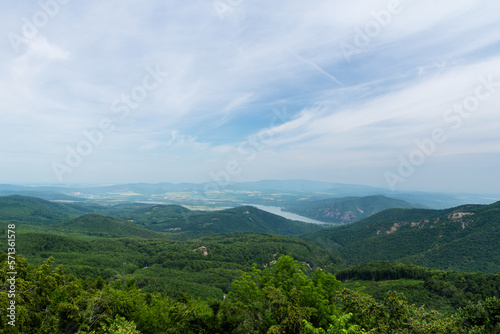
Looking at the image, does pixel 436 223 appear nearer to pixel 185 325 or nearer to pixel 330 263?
pixel 330 263

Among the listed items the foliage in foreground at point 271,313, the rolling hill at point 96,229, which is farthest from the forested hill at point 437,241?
the rolling hill at point 96,229

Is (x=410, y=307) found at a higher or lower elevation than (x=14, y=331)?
higher

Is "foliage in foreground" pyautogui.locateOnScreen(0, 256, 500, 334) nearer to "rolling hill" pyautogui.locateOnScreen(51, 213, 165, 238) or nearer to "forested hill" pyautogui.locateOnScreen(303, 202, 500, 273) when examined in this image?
"forested hill" pyautogui.locateOnScreen(303, 202, 500, 273)

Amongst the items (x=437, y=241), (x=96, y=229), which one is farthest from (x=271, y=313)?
(x=96, y=229)

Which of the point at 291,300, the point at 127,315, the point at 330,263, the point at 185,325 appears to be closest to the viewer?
the point at 291,300

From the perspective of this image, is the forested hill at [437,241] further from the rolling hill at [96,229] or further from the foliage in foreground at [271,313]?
the rolling hill at [96,229]

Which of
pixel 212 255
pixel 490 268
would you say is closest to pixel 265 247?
pixel 212 255

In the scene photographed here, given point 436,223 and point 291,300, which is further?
point 436,223
